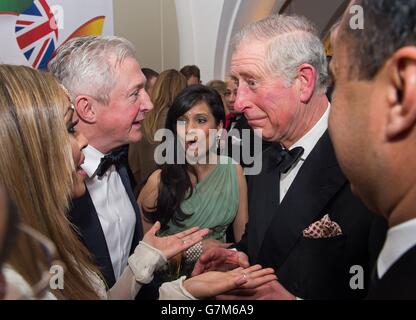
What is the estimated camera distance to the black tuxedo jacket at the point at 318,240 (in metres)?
1.21

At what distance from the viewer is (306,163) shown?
1393 millimetres

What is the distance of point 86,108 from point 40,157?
671mm

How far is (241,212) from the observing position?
2432 mm

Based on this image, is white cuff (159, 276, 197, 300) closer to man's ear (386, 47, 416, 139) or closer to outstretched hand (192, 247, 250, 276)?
outstretched hand (192, 247, 250, 276)

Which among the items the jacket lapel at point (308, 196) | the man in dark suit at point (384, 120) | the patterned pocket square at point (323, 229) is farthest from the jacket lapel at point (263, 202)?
the man in dark suit at point (384, 120)

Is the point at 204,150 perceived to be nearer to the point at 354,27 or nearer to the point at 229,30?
the point at 354,27

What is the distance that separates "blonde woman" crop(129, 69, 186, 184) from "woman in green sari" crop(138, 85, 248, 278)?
0.37 meters

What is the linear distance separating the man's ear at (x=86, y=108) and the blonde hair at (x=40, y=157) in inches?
20.7

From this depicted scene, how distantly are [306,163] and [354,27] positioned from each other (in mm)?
781

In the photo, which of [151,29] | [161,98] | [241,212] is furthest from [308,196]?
[151,29]

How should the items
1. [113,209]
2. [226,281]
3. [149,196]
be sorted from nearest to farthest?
[226,281] < [113,209] < [149,196]

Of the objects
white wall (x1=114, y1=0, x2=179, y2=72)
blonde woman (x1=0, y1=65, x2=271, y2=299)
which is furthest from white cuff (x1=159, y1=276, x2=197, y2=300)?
white wall (x1=114, y1=0, x2=179, y2=72)

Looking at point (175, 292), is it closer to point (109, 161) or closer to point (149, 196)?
point (109, 161)

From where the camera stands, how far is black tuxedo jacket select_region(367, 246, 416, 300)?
561mm
